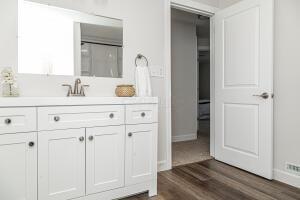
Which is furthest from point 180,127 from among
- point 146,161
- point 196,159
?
point 146,161

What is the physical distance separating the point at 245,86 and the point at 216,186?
1230 mm

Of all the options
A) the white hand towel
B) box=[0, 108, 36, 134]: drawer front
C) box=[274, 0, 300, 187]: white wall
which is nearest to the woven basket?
the white hand towel

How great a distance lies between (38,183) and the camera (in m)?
1.40

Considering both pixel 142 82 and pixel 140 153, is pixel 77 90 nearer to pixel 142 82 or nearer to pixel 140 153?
pixel 142 82

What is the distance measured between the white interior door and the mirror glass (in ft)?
4.77

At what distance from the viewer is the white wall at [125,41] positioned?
1.67 m

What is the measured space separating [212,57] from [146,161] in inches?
75.2

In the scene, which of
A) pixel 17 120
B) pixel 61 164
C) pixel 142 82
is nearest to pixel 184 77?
pixel 142 82

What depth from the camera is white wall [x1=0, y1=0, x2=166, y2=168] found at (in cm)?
167

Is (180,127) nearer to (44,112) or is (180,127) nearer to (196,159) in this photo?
(196,159)

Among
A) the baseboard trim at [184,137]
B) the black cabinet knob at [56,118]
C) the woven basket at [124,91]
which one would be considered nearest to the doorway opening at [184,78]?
the baseboard trim at [184,137]

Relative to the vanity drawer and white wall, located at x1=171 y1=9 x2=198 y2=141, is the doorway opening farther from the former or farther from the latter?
the vanity drawer

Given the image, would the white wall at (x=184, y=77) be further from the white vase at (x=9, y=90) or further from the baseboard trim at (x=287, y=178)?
the white vase at (x=9, y=90)

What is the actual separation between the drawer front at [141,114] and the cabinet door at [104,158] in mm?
123
